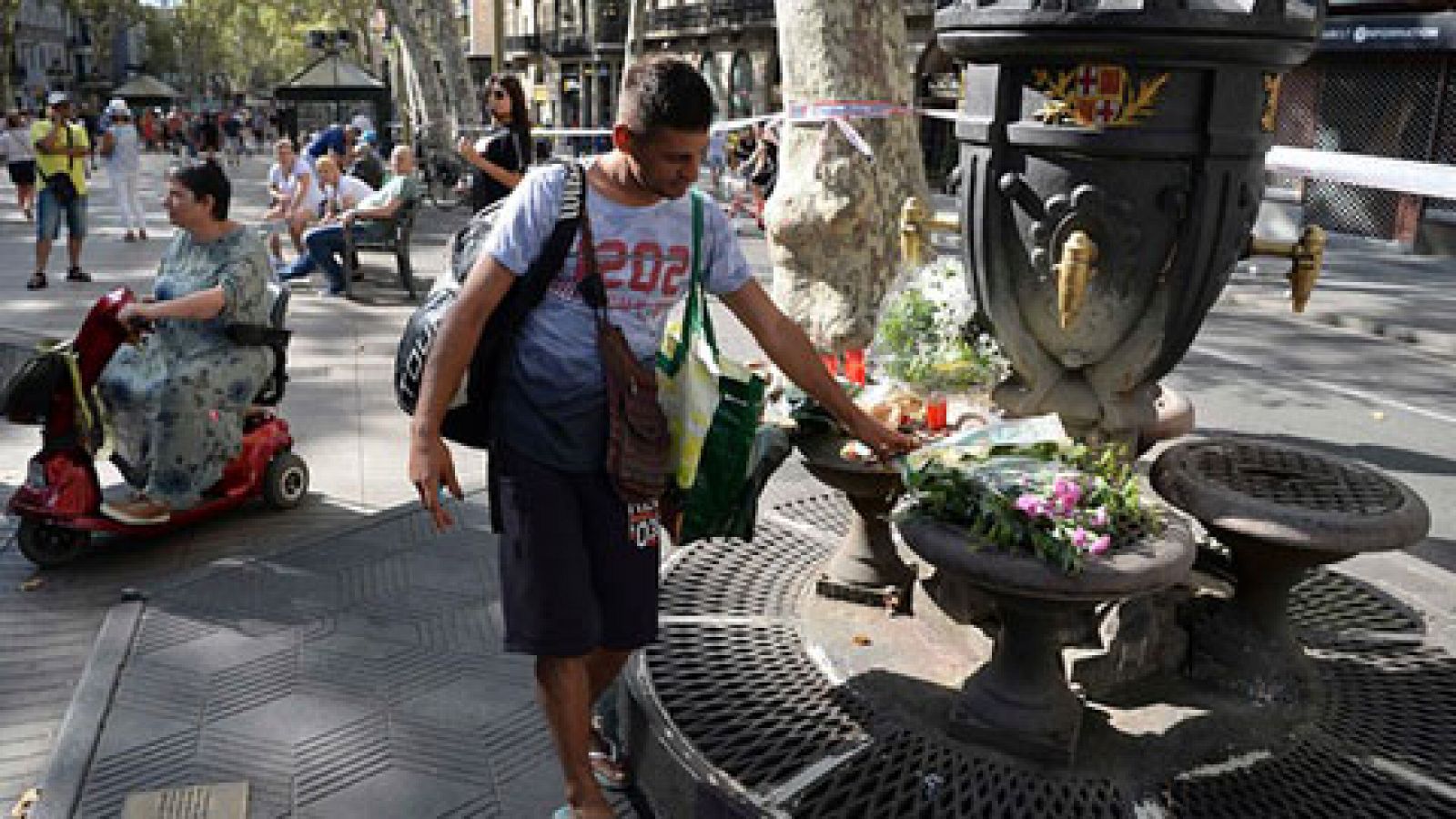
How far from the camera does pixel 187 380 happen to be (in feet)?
17.4

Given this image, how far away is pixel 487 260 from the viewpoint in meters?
2.72

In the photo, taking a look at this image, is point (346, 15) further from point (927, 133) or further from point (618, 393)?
point (618, 393)

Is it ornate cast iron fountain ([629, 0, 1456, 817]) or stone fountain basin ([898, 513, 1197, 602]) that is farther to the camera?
ornate cast iron fountain ([629, 0, 1456, 817])

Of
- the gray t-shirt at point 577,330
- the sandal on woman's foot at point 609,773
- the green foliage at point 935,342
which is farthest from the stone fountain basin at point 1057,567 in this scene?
the green foliage at point 935,342

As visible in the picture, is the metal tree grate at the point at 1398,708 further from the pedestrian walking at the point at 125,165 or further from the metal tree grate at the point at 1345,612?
the pedestrian walking at the point at 125,165

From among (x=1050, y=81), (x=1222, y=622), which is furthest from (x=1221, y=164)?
(x=1222, y=622)

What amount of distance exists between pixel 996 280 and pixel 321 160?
11.2 meters

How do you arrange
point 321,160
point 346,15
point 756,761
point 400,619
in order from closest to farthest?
point 756,761
point 400,619
point 321,160
point 346,15

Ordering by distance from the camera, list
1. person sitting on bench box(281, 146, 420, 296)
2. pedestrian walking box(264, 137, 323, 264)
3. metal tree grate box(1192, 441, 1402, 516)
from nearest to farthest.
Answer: metal tree grate box(1192, 441, 1402, 516) < person sitting on bench box(281, 146, 420, 296) < pedestrian walking box(264, 137, 323, 264)

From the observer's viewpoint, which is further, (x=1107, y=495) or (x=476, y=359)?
(x=1107, y=495)

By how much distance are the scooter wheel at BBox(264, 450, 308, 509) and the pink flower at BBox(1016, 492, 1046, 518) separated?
424 centimetres

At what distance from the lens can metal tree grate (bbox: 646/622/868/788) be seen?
3293mm

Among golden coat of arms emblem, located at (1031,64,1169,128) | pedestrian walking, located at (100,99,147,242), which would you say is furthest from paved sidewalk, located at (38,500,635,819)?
pedestrian walking, located at (100,99,147,242)

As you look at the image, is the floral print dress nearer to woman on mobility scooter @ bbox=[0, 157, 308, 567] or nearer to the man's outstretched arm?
woman on mobility scooter @ bbox=[0, 157, 308, 567]
